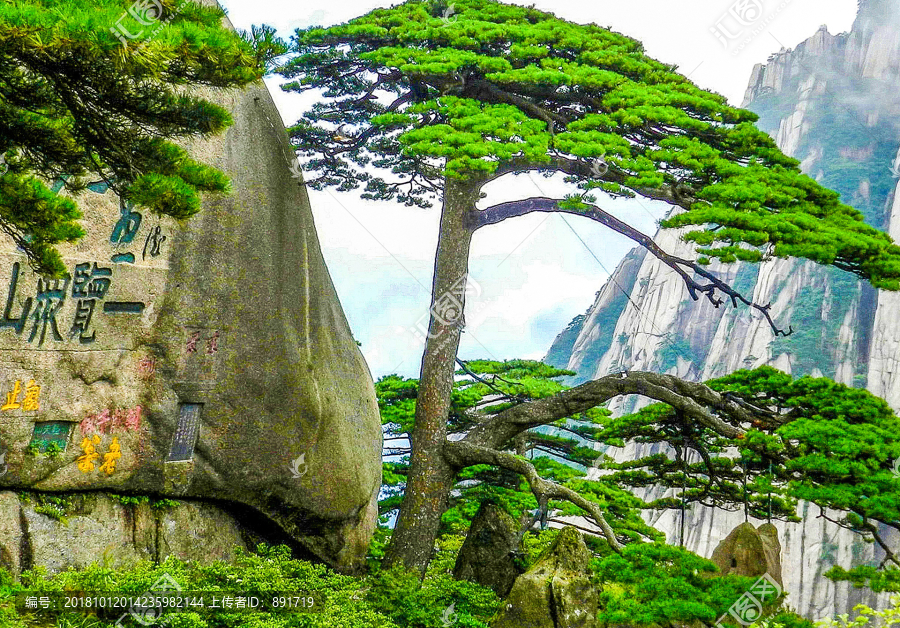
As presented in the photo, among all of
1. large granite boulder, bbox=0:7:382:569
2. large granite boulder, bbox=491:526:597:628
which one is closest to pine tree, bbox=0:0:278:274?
large granite boulder, bbox=0:7:382:569

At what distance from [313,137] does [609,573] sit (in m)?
5.18

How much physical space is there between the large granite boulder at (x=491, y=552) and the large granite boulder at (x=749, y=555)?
180 centimetres

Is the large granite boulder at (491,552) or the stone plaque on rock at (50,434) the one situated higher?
the stone plaque on rock at (50,434)

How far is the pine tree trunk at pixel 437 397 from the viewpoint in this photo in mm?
6672

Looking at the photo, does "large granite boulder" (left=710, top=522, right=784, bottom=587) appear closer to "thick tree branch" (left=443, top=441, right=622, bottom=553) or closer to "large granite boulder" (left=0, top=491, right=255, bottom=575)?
"thick tree branch" (left=443, top=441, right=622, bottom=553)

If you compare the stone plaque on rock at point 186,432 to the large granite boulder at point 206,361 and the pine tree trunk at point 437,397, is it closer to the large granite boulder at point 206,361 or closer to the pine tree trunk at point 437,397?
the large granite boulder at point 206,361

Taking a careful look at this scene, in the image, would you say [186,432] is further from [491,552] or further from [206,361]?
[491,552]

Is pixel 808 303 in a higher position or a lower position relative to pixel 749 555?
higher

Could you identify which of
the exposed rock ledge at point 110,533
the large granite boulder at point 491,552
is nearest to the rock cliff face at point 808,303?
the large granite boulder at point 491,552

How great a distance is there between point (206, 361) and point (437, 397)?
230 cm

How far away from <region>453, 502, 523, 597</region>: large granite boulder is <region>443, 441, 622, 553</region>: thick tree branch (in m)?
0.64

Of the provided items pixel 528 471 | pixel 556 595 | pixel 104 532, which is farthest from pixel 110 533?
pixel 528 471

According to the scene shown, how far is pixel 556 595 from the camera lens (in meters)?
5.20

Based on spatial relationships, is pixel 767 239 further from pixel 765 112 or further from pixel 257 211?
pixel 765 112
